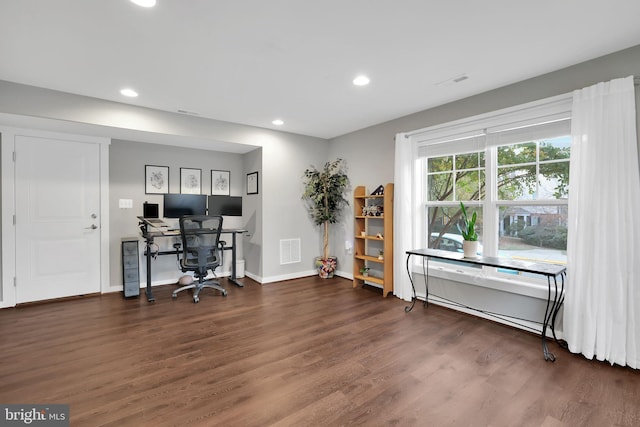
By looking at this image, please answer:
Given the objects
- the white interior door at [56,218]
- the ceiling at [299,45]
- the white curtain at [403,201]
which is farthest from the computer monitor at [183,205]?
the white curtain at [403,201]

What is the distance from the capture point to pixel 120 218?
170 inches

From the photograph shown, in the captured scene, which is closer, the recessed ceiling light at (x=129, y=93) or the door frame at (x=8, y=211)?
the recessed ceiling light at (x=129, y=93)

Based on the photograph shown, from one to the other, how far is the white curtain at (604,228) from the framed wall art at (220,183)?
4.59 m

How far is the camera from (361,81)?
2.98 metres

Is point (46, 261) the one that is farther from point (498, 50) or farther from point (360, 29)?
point (498, 50)

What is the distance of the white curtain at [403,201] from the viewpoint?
12.9 feet

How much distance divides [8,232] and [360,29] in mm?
4524

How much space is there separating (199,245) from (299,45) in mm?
2770

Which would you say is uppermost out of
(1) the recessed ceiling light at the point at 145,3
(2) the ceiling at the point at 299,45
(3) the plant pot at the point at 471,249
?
(2) the ceiling at the point at 299,45

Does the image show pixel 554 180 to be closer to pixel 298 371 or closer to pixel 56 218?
pixel 298 371

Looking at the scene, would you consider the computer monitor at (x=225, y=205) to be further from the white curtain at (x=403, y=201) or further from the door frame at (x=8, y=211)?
the white curtain at (x=403, y=201)

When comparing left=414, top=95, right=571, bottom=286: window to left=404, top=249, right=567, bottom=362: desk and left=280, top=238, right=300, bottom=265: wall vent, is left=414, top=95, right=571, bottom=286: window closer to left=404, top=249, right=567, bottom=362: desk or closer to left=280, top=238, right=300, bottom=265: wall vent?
left=404, top=249, right=567, bottom=362: desk

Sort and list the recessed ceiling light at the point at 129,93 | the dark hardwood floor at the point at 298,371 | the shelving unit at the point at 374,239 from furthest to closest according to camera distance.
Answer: the shelving unit at the point at 374,239
the recessed ceiling light at the point at 129,93
the dark hardwood floor at the point at 298,371

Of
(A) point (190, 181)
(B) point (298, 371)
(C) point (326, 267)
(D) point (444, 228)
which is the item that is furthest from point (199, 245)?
(D) point (444, 228)
